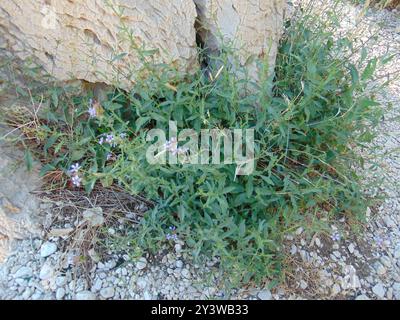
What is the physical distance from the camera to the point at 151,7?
1.89m

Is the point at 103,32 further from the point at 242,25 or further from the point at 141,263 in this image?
the point at 141,263

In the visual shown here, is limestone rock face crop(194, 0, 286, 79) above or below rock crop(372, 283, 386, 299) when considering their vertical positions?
above

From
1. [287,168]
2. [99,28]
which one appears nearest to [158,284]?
[287,168]

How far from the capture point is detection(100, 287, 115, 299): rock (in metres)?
1.67

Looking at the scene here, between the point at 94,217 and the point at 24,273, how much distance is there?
350 millimetres

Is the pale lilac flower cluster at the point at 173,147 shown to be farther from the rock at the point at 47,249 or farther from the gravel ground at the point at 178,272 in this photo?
the rock at the point at 47,249

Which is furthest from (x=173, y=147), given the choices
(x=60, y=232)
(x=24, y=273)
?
(x=24, y=273)

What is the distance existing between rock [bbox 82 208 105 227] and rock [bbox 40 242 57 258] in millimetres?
171

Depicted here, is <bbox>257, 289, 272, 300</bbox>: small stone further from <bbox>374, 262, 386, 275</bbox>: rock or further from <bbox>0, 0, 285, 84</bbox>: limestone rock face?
<bbox>0, 0, 285, 84</bbox>: limestone rock face

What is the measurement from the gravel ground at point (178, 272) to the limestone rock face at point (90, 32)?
652mm

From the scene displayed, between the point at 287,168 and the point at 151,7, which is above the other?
the point at 151,7

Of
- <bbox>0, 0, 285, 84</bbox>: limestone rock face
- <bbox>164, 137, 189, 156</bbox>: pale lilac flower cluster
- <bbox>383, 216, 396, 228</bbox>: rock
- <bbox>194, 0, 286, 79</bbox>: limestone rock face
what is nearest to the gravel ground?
<bbox>383, 216, 396, 228</bbox>: rock
